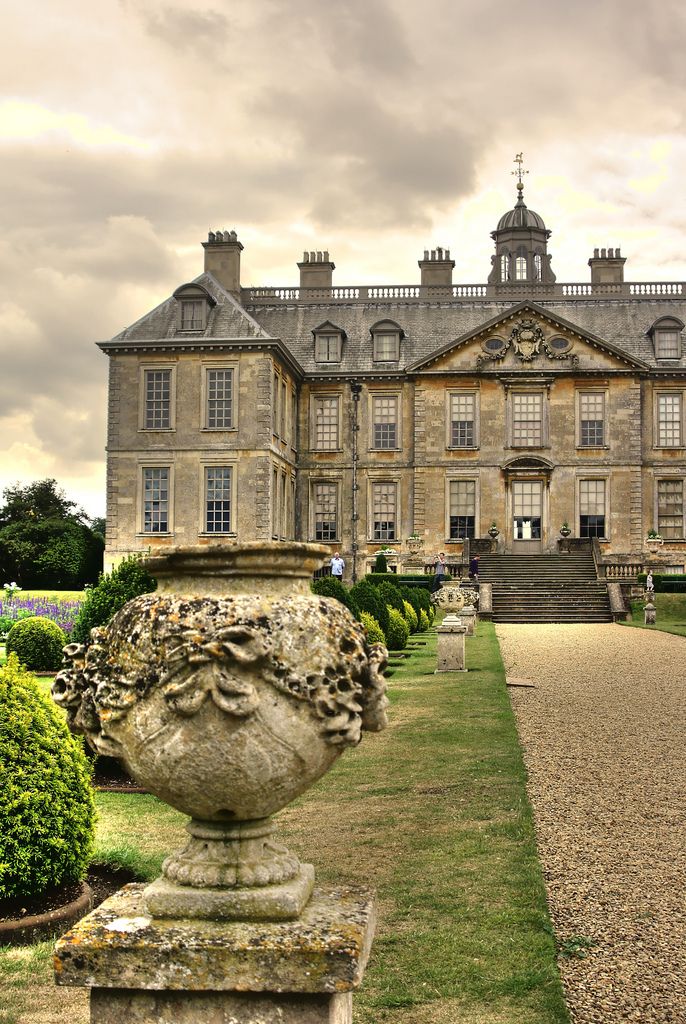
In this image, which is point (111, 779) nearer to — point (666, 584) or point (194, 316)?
point (666, 584)

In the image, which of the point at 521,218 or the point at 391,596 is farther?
the point at 521,218

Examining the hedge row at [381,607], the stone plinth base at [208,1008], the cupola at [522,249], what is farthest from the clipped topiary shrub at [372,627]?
the cupola at [522,249]

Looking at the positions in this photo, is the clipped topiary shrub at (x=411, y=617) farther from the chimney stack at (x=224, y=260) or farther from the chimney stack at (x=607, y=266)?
the chimney stack at (x=607, y=266)

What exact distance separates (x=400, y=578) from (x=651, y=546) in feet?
34.5

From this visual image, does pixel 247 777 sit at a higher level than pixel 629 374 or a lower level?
lower

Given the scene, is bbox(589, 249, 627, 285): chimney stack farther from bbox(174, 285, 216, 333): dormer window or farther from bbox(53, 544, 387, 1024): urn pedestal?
bbox(53, 544, 387, 1024): urn pedestal

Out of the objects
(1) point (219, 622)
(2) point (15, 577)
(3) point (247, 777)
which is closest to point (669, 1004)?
(3) point (247, 777)

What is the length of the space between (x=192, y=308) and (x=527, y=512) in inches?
550

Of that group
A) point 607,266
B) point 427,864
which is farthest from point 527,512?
point 427,864

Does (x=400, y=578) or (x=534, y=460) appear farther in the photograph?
(x=534, y=460)

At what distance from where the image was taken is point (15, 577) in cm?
4303

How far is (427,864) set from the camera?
240 inches

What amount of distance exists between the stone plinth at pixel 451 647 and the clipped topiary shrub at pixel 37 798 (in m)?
10.9

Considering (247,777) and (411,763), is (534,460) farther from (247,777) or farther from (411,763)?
(247,777)
